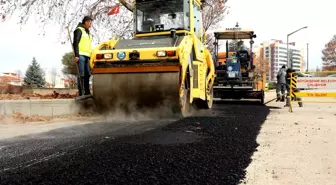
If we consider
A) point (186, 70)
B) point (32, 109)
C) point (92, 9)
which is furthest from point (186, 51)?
point (92, 9)

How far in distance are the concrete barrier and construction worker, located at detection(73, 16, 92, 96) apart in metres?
0.42

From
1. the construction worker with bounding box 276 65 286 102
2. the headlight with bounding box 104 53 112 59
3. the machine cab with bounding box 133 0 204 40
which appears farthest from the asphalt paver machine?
the headlight with bounding box 104 53 112 59

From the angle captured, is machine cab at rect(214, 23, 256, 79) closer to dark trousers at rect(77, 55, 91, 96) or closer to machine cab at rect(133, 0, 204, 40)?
machine cab at rect(133, 0, 204, 40)

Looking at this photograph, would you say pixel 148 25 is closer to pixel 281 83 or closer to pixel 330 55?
pixel 281 83

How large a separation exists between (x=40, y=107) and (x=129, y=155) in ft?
12.9

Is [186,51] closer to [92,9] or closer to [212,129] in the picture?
[212,129]

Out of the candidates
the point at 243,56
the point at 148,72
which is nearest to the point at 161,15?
the point at 148,72

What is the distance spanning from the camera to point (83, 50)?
291 inches

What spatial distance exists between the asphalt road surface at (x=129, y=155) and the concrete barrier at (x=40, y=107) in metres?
1.57

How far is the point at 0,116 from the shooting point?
20.1ft

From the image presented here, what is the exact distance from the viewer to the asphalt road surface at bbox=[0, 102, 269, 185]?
280 cm

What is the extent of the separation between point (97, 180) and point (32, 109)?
14.7 feet

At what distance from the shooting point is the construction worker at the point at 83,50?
284 inches

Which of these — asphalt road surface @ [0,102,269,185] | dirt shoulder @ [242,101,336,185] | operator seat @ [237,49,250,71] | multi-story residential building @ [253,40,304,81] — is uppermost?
multi-story residential building @ [253,40,304,81]
